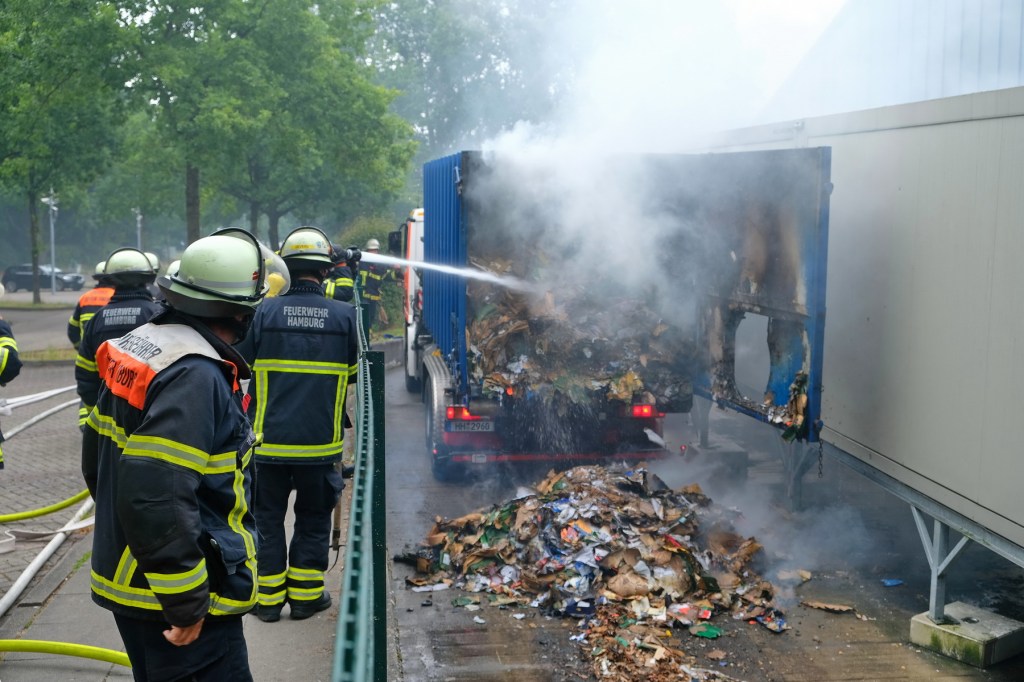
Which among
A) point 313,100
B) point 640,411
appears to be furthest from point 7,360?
point 313,100

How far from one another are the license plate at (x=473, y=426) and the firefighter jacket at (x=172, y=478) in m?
5.34

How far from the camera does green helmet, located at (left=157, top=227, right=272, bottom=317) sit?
3129mm

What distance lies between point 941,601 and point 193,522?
4.65m

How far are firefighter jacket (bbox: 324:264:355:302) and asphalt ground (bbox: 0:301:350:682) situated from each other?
10.2 ft

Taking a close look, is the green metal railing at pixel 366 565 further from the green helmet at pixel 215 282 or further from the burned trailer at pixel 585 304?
the burned trailer at pixel 585 304

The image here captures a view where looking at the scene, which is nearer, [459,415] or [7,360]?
[7,360]

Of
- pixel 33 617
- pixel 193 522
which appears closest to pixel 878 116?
pixel 193 522

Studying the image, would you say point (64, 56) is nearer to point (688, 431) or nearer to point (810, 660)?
point (688, 431)

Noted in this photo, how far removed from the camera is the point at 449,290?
9.30 m

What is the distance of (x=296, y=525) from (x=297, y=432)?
0.53m

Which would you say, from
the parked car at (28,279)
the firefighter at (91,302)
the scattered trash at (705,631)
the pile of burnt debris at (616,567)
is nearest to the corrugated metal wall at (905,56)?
the pile of burnt debris at (616,567)

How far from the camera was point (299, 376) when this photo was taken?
5.40 m

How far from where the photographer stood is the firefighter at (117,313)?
6.95m

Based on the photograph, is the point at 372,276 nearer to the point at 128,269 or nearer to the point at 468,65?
the point at 128,269
